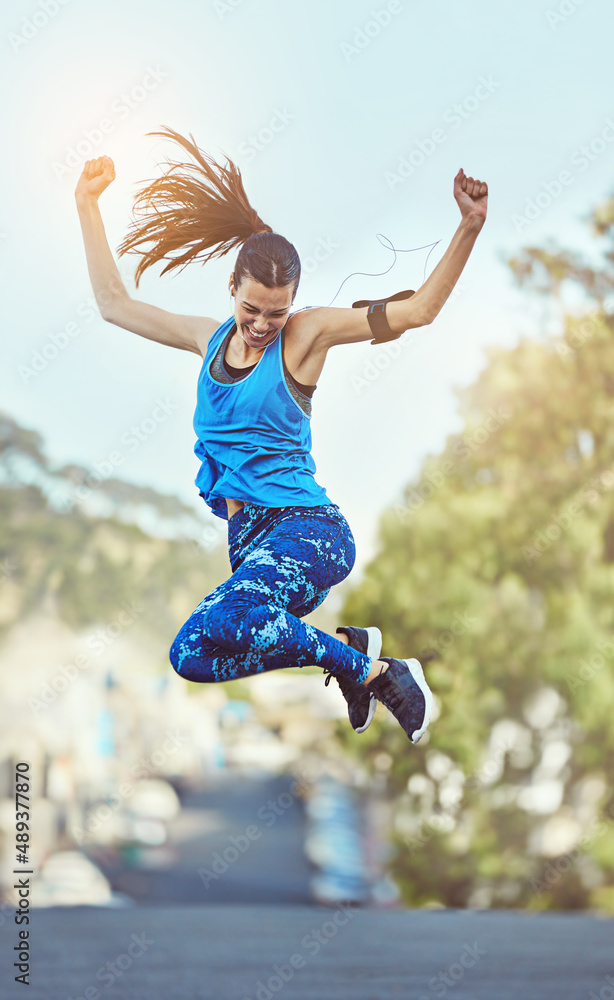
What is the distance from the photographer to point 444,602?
48.5 ft

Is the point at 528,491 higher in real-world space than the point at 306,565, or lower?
higher

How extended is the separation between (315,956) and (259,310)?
57.9 ft

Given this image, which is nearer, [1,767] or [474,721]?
[474,721]

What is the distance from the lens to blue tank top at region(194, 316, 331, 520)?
110 inches

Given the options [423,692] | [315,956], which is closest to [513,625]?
[315,956]

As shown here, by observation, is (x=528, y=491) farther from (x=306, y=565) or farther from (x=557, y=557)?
(x=306, y=565)

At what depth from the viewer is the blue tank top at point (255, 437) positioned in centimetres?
279

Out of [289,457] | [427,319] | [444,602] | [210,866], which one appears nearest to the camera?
[427,319]

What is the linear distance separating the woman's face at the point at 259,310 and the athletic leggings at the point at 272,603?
1.54 feet

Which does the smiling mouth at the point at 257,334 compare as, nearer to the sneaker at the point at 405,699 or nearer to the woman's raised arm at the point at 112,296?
the woman's raised arm at the point at 112,296

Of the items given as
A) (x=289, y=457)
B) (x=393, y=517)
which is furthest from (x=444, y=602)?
(x=289, y=457)

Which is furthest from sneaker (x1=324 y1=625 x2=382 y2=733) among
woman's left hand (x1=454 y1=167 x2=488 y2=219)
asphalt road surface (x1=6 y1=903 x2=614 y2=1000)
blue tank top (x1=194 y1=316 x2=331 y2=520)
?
asphalt road surface (x1=6 y1=903 x2=614 y2=1000)

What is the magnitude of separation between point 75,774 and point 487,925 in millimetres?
6848

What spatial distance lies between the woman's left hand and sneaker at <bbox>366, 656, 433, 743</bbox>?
48.9 inches
